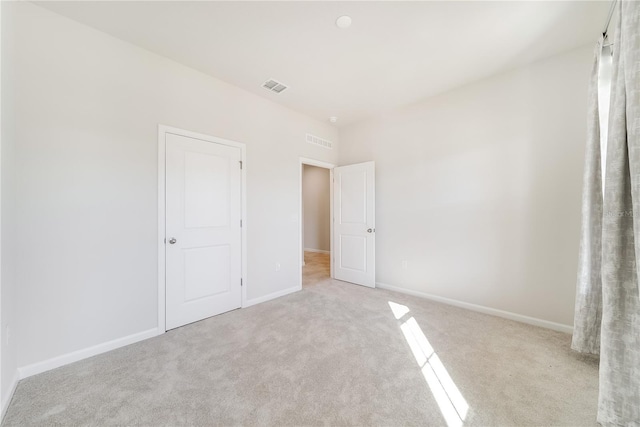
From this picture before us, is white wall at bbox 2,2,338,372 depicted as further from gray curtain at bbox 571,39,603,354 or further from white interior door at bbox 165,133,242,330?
gray curtain at bbox 571,39,603,354

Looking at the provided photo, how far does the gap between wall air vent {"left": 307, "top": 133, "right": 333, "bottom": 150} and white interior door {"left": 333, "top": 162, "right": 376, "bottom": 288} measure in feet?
1.49

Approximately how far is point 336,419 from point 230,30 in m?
3.10

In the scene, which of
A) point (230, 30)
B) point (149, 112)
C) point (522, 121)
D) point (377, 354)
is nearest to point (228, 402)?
point (377, 354)

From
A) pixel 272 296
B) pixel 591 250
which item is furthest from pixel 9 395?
pixel 591 250

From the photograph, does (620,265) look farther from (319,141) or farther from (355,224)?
(319,141)

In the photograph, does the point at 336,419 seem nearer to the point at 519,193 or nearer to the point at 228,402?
the point at 228,402

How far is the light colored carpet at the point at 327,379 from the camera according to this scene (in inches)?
54.8

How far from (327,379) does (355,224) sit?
2.61m

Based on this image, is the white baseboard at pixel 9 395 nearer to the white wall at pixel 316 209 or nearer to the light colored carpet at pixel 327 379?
the light colored carpet at pixel 327 379

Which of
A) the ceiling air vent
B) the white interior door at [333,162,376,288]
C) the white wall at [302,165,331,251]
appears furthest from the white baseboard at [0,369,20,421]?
the white wall at [302,165,331,251]

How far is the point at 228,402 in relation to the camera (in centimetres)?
149

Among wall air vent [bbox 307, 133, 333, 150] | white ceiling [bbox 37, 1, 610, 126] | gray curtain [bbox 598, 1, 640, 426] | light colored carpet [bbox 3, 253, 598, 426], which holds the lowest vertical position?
light colored carpet [bbox 3, 253, 598, 426]

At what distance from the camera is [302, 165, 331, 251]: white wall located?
6988 millimetres

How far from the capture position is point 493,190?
278 centimetres
